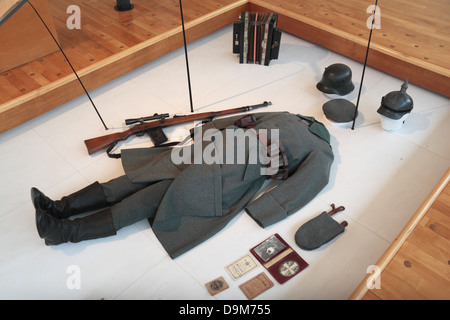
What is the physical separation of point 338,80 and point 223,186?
159 cm

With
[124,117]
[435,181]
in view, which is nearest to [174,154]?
[124,117]

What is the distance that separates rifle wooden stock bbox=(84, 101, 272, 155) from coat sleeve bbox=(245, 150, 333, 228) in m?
0.90

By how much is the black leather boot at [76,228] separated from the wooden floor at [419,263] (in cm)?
137

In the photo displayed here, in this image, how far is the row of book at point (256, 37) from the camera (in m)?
3.36

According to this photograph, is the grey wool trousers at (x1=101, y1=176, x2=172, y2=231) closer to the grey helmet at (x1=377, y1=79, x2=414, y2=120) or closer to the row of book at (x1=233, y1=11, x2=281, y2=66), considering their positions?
the grey helmet at (x1=377, y1=79, x2=414, y2=120)

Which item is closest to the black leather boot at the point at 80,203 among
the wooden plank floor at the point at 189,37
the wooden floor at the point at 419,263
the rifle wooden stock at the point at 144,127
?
the rifle wooden stock at the point at 144,127

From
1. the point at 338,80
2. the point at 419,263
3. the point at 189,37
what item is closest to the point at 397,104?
the point at 338,80

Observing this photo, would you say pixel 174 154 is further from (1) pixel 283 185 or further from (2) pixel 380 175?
(2) pixel 380 175

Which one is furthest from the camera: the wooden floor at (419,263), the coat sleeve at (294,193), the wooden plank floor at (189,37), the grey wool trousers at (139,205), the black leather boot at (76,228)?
the wooden plank floor at (189,37)

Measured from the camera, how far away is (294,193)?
7.35ft

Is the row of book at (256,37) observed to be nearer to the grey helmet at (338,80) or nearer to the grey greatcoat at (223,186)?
the grey helmet at (338,80)

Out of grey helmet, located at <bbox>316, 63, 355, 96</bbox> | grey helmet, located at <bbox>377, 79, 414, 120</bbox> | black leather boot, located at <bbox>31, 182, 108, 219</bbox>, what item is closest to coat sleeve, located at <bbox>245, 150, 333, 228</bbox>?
grey helmet, located at <bbox>377, 79, 414, 120</bbox>

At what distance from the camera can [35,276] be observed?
80.2 inches

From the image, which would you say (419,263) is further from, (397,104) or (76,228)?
(76,228)
